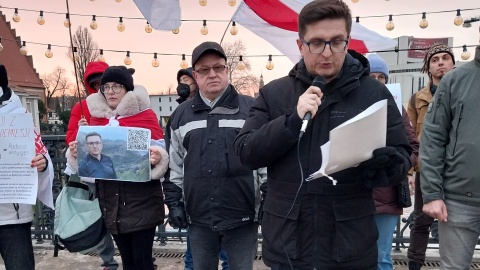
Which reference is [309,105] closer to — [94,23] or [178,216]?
[178,216]

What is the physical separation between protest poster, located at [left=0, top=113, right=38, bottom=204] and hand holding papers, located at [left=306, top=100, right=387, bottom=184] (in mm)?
2041

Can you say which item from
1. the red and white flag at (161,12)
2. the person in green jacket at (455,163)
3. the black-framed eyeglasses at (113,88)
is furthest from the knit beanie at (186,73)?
the person in green jacket at (455,163)

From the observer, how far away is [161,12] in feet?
13.7

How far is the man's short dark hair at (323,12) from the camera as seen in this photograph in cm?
164

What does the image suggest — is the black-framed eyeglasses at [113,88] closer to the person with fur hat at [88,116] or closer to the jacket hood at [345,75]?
the person with fur hat at [88,116]

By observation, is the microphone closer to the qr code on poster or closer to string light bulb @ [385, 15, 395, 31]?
the qr code on poster

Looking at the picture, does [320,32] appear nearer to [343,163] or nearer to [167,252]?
[343,163]

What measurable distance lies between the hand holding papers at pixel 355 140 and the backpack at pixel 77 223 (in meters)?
2.09

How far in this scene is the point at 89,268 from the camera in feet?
13.9

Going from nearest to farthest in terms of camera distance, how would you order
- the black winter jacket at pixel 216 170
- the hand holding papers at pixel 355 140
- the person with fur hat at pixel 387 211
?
the hand holding papers at pixel 355 140, the black winter jacket at pixel 216 170, the person with fur hat at pixel 387 211

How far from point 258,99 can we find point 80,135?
1521mm

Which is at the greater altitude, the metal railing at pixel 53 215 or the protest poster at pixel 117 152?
the protest poster at pixel 117 152

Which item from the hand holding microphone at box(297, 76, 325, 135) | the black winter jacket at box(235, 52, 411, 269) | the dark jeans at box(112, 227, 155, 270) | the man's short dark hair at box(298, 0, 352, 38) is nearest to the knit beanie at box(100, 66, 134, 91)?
the dark jeans at box(112, 227, 155, 270)

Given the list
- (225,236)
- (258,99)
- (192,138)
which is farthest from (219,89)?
(225,236)
